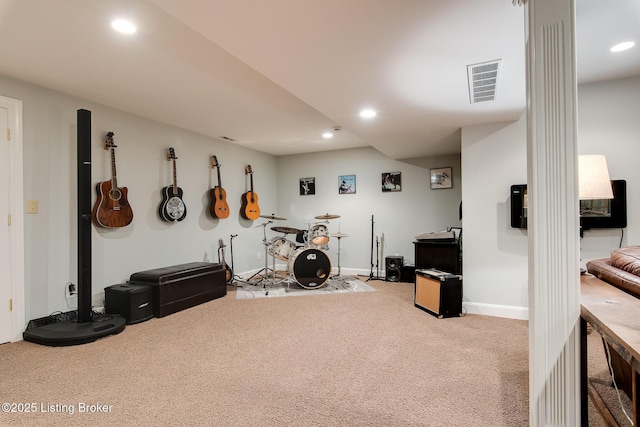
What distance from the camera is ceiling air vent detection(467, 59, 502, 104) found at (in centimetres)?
213

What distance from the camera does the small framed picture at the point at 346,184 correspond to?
597 centimetres

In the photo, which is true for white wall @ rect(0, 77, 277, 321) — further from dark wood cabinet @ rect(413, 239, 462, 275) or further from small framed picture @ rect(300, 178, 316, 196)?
dark wood cabinet @ rect(413, 239, 462, 275)

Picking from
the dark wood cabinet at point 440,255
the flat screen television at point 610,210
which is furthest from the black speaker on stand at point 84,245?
the flat screen television at point 610,210

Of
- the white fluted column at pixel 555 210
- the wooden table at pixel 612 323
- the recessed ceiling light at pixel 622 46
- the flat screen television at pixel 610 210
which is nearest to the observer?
the wooden table at pixel 612 323

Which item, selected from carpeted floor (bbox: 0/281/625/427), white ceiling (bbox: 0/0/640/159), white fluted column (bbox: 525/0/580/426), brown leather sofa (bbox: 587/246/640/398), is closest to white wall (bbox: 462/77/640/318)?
white ceiling (bbox: 0/0/640/159)

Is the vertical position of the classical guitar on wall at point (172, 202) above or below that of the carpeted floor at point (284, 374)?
above

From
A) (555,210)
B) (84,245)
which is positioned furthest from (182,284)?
(555,210)

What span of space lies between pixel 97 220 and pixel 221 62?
2.19 metres

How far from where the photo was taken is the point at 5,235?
280 centimetres

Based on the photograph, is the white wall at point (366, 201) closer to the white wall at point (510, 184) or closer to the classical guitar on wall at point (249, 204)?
the classical guitar on wall at point (249, 204)

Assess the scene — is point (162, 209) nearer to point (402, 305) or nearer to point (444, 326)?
point (402, 305)

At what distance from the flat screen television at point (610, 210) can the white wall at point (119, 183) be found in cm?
466

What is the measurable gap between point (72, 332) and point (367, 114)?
11.0 ft

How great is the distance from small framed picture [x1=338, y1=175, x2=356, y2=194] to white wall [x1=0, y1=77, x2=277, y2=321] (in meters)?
1.88
